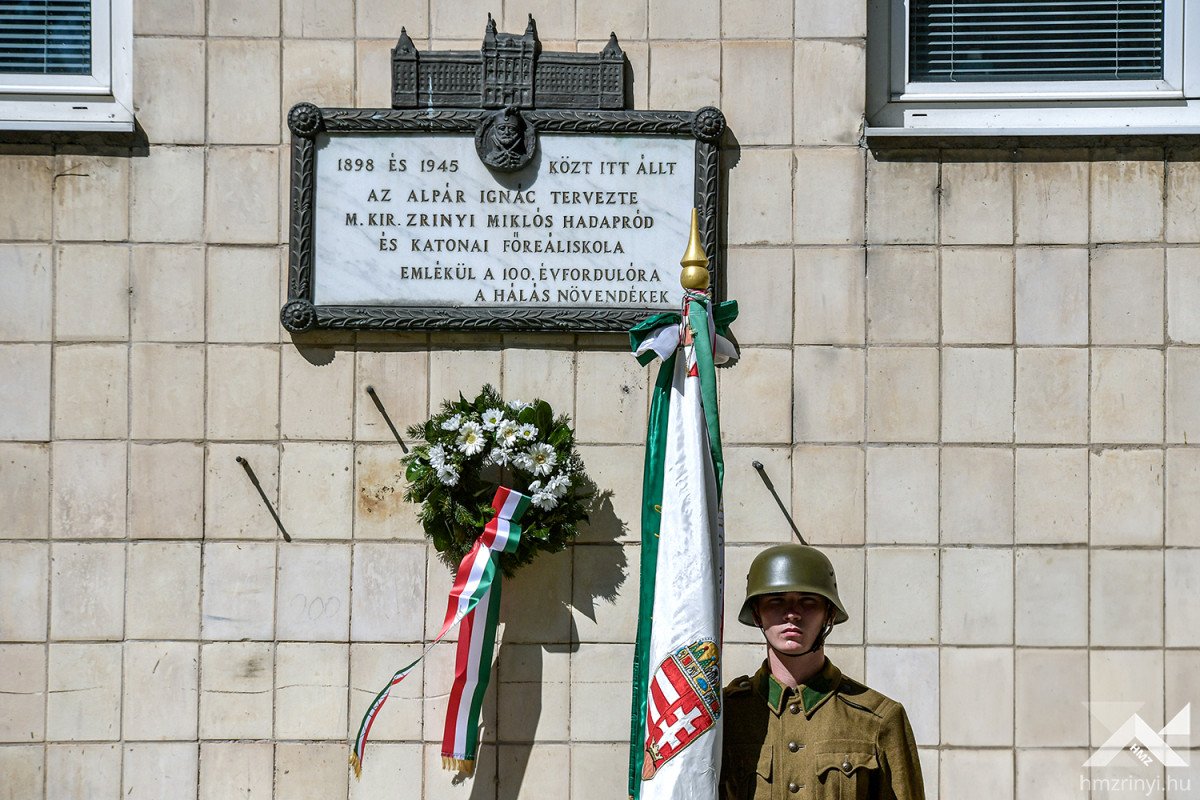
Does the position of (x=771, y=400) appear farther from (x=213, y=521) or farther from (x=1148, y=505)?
(x=213, y=521)

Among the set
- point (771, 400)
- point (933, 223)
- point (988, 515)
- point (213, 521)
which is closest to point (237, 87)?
point (213, 521)

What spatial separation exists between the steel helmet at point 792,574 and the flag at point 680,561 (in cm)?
20

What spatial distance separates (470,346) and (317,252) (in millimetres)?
663

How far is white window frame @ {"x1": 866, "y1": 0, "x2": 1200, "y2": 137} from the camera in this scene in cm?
478

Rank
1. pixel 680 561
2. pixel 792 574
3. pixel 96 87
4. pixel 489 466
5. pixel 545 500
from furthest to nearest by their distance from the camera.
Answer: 1. pixel 96 87
2. pixel 489 466
3. pixel 545 500
4. pixel 680 561
5. pixel 792 574

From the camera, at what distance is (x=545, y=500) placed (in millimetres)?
4395

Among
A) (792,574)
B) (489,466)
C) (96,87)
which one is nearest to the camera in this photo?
(792,574)

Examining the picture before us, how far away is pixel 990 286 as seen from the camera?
4.67 m

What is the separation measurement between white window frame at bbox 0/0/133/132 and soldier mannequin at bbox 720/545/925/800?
9.95ft

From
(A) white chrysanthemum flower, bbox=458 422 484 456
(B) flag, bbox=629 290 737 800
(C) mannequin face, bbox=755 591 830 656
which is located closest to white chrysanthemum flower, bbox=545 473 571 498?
(A) white chrysanthemum flower, bbox=458 422 484 456

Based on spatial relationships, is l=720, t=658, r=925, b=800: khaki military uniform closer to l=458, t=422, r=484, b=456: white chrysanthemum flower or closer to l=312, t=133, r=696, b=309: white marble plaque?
l=458, t=422, r=484, b=456: white chrysanthemum flower

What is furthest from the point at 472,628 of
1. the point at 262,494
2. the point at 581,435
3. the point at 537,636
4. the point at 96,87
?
the point at 96,87

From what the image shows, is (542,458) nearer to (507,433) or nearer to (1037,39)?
(507,433)

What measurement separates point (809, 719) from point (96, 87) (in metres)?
3.47
